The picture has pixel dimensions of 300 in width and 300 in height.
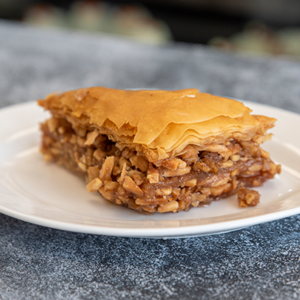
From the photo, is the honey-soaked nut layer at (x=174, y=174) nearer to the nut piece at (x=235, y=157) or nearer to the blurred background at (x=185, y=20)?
the nut piece at (x=235, y=157)

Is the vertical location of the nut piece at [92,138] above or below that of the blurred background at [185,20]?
above

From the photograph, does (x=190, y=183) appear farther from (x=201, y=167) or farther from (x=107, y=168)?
(x=107, y=168)

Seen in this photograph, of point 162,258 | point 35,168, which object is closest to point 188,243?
point 162,258

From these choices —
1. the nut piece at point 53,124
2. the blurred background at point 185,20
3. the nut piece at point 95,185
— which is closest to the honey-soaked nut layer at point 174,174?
the nut piece at point 95,185

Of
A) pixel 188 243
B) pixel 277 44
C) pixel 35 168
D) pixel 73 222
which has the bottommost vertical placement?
pixel 277 44

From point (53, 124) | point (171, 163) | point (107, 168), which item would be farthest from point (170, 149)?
point (53, 124)

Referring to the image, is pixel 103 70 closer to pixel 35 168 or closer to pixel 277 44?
pixel 35 168

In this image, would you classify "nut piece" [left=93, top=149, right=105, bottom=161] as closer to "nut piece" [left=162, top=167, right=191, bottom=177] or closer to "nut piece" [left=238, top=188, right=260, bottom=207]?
"nut piece" [left=162, top=167, right=191, bottom=177]
